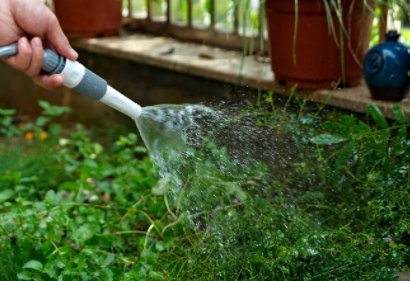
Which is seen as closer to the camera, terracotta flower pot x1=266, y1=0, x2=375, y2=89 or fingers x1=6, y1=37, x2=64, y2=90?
fingers x1=6, y1=37, x2=64, y2=90

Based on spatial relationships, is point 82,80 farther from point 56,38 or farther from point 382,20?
point 382,20

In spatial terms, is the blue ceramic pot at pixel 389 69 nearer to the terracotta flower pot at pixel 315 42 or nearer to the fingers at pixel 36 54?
the terracotta flower pot at pixel 315 42

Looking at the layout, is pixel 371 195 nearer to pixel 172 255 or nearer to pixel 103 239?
pixel 172 255

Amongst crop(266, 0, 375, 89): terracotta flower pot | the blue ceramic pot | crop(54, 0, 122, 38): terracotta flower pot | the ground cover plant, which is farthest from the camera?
crop(54, 0, 122, 38): terracotta flower pot

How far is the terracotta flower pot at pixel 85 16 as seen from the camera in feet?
11.4

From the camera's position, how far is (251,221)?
56.9 inches

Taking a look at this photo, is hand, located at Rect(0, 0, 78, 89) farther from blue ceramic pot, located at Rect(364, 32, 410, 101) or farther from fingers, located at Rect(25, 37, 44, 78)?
blue ceramic pot, located at Rect(364, 32, 410, 101)

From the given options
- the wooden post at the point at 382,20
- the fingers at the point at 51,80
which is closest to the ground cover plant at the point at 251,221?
the fingers at the point at 51,80

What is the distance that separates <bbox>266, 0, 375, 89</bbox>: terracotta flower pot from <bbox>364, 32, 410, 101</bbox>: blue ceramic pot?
0.12m

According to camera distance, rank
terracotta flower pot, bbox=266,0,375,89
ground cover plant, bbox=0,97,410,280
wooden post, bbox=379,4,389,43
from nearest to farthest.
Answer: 1. ground cover plant, bbox=0,97,410,280
2. terracotta flower pot, bbox=266,0,375,89
3. wooden post, bbox=379,4,389,43

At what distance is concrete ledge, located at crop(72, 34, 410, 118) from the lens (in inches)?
80.3

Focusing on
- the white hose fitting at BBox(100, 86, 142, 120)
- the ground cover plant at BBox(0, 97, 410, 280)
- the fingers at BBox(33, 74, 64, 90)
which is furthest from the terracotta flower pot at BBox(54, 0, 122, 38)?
the white hose fitting at BBox(100, 86, 142, 120)

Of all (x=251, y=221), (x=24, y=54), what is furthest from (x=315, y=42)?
(x=24, y=54)

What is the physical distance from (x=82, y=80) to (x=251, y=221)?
1.92 ft
